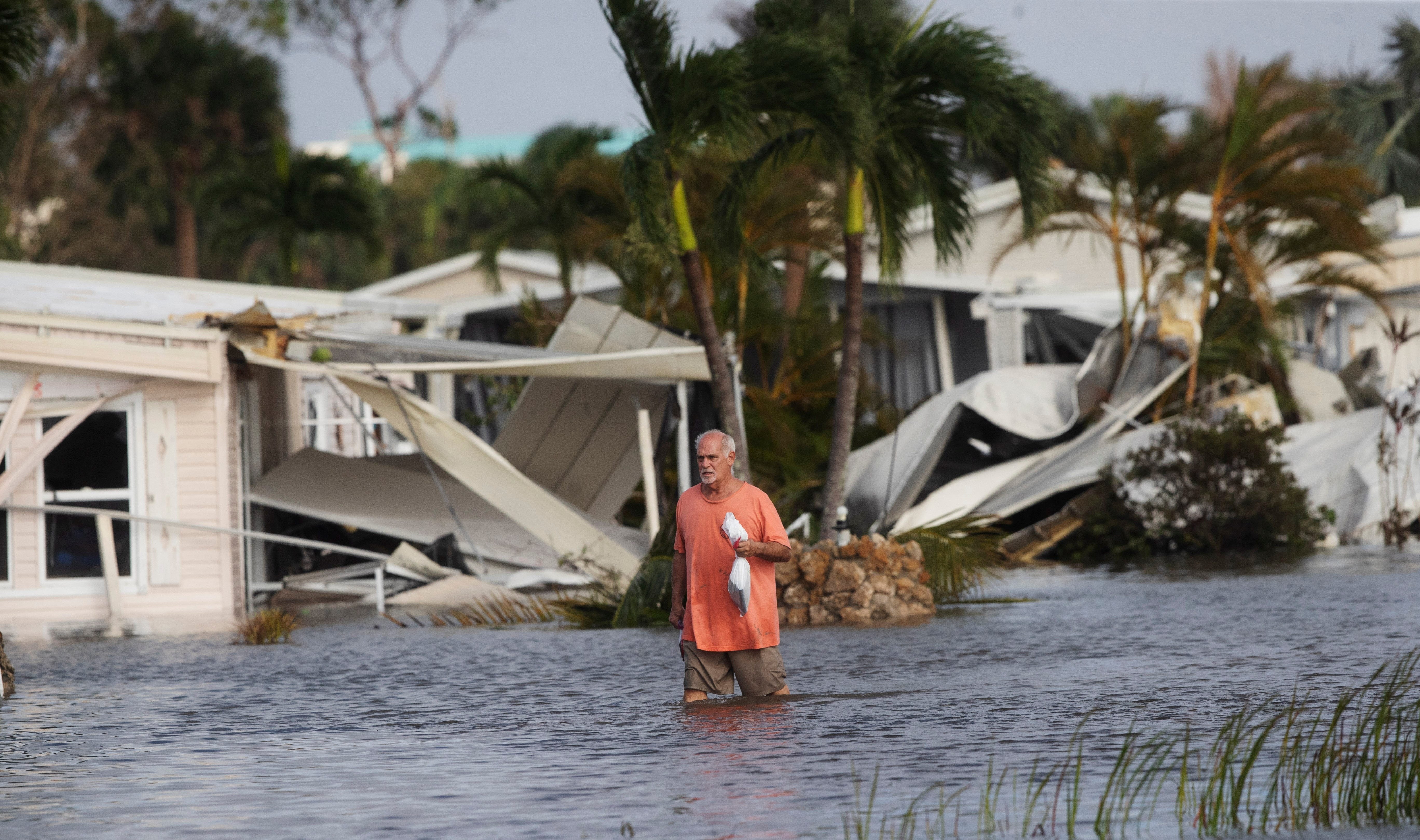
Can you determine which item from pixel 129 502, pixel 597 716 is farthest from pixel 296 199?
pixel 597 716

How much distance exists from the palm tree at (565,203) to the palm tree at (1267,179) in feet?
24.1

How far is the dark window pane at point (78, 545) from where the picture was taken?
52.1 ft

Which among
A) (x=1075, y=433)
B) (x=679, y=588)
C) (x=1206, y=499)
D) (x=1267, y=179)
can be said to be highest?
(x=1267, y=179)

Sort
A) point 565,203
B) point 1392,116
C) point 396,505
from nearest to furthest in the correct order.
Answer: point 396,505, point 565,203, point 1392,116

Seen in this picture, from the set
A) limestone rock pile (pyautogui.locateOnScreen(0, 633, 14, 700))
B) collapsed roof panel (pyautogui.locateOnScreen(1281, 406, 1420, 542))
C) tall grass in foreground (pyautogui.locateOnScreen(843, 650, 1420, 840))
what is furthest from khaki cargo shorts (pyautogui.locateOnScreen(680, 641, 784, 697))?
collapsed roof panel (pyautogui.locateOnScreen(1281, 406, 1420, 542))

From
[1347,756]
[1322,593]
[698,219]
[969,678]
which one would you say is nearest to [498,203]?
[698,219]

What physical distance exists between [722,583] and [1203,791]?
2676 millimetres

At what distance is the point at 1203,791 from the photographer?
5.57 m

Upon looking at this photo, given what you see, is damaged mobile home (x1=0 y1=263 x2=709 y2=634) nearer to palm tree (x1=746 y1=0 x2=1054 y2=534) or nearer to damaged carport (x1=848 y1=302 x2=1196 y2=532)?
palm tree (x1=746 y1=0 x2=1054 y2=534)

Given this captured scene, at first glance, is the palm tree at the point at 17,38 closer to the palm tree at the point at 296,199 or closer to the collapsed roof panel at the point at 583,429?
the collapsed roof panel at the point at 583,429

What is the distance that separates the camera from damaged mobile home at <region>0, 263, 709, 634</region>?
602 inches

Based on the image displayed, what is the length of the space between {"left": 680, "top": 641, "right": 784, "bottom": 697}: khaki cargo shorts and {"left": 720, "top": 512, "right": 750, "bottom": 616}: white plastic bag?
312mm

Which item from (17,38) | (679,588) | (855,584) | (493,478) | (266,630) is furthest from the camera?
(493,478)

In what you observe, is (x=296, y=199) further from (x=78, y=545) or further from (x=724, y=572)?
(x=724, y=572)
